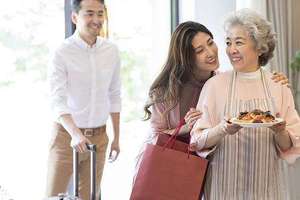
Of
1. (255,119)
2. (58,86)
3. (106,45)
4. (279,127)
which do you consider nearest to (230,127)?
(255,119)

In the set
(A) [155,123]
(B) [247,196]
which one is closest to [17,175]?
(A) [155,123]

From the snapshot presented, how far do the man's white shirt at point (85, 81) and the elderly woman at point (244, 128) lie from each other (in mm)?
764

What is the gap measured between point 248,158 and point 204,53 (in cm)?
47

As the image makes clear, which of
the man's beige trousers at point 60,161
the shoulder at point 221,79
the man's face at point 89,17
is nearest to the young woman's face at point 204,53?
the shoulder at point 221,79

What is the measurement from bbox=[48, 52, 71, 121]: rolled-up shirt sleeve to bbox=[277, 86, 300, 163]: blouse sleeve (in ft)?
3.26

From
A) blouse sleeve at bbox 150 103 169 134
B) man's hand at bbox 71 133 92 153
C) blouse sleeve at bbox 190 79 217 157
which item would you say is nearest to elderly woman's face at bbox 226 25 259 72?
blouse sleeve at bbox 190 79 217 157

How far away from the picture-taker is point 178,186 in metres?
1.71

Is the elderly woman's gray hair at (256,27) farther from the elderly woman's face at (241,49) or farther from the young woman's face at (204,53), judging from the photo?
the young woman's face at (204,53)

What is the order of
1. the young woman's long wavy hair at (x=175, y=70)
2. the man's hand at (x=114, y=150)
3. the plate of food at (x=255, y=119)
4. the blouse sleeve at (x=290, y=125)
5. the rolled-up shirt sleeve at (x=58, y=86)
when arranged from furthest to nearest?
the man's hand at (x=114, y=150)
the rolled-up shirt sleeve at (x=58, y=86)
the young woman's long wavy hair at (x=175, y=70)
the blouse sleeve at (x=290, y=125)
the plate of food at (x=255, y=119)

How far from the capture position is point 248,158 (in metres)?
1.62

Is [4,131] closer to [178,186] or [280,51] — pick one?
[178,186]

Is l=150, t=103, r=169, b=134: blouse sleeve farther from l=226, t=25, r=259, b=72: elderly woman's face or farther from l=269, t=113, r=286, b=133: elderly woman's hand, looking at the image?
l=269, t=113, r=286, b=133: elderly woman's hand

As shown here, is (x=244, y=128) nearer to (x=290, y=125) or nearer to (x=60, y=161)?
(x=290, y=125)

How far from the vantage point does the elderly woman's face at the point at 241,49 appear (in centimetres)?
164
